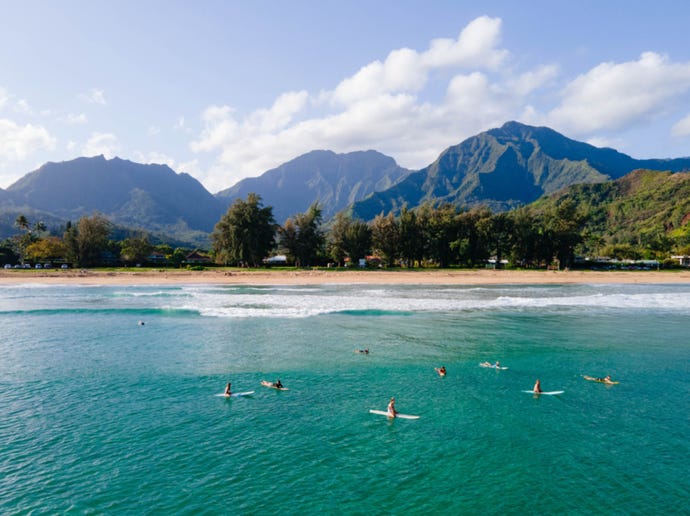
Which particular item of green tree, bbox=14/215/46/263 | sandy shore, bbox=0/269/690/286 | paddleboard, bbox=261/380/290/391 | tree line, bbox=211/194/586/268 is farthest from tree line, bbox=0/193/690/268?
paddleboard, bbox=261/380/290/391

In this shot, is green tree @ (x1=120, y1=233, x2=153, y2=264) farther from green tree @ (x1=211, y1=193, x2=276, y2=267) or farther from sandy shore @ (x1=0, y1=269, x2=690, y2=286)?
green tree @ (x1=211, y1=193, x2=276, y2=267)

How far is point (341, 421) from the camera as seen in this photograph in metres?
20.0

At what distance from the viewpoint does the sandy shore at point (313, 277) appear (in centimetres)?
9656

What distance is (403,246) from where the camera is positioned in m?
127

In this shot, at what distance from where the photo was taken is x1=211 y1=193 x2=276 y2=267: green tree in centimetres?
12050

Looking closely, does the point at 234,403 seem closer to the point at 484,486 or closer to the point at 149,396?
the point at 149,396

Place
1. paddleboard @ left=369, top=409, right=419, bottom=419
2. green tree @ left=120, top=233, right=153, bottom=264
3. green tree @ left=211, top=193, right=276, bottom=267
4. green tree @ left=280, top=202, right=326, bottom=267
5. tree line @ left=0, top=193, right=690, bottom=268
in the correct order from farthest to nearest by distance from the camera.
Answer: green tree @ left=120, top=233, right=153, bottom=264 < green tree @ left=280, top=202, right=326, bottom=267 < tree line @ left=0, top=193, right=690, bottom=268 < green tree @ left=211, top=193, right=276, bottom=267 < paddleboard @ left=369, top=409, right=419, bottom=419

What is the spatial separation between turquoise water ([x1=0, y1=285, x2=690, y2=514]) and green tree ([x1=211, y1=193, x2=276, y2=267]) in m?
78.2

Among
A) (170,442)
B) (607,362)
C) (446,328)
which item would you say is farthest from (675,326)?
(170,442)

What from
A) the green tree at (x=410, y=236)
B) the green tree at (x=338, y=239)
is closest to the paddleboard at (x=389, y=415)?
the green tree at (x=410, y=236)

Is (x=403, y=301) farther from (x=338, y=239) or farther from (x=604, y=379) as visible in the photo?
(x=338, y=239)

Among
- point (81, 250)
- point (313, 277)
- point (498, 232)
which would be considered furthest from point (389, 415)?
point (81, 250)

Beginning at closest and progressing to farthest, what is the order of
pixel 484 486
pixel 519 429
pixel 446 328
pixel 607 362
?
pixel 484 486 → pixel 519 429 → pixel 607 362 → pixel 446 328

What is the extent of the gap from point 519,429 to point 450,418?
10.2 feet
